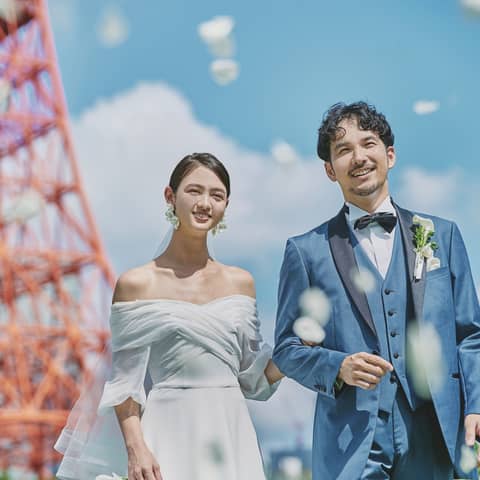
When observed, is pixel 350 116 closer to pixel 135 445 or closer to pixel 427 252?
pixel 427 252

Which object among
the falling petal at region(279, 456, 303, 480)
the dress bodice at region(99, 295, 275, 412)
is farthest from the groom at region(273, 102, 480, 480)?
the falling petal at region(279, 456, 303, 480)

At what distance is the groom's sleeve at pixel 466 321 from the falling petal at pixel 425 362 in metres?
0.07

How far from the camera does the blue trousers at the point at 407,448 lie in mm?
3053

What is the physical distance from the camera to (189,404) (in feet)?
11.5

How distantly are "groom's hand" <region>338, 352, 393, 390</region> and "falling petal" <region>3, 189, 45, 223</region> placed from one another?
23.9 meters

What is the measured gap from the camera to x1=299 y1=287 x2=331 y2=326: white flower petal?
319 centimetres

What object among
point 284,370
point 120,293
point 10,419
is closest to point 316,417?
point 284,370

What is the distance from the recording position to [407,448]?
3.05 m

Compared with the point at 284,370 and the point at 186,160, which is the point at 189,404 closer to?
the point at 284,370

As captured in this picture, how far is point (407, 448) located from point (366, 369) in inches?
10.9

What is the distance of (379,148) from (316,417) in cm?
81

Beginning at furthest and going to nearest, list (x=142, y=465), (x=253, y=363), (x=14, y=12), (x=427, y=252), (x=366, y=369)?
(x=14, y=12), (x=253, y=363), (x=142, y=465), (x=427, y=252), (x=366, y=369)

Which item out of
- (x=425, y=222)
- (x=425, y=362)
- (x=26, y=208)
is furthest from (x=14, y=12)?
(x=425, y=362)

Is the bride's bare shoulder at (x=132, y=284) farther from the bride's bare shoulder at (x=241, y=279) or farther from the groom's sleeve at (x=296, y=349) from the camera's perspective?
the groom's sleeve at (x=296, y=349)
